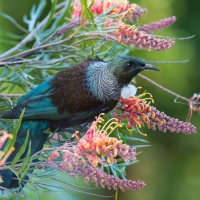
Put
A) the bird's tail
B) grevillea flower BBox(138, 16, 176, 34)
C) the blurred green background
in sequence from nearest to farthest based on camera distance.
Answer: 1. the bird's tail
2. grevillea flower BBox(138, 16, 176, 34)
3. the blurred green background

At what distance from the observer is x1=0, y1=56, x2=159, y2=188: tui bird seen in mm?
712

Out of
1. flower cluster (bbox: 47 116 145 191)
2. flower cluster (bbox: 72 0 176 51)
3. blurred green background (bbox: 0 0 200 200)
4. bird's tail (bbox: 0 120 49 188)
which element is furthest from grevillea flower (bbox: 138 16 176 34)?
blurred green background (bbox: 0 0 200 200)

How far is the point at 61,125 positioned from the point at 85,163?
21 centimetres

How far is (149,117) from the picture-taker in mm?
622

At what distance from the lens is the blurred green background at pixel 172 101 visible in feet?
6.07

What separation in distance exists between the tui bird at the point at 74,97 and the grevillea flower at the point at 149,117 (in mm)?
50

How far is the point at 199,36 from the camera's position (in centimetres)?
196

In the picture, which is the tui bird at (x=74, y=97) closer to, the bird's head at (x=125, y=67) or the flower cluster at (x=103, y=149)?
the bird's head at (x=125, y=67)

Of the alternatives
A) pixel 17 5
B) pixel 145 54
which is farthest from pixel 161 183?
pixel 17 5

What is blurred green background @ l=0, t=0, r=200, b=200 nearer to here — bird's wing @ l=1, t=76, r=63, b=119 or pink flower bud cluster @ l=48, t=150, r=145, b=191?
bird's wing @ l=1, t=76, r=63, b=119

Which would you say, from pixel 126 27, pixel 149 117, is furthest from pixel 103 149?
pixel 126 27

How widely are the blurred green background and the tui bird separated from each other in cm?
102

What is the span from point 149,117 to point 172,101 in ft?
4.73

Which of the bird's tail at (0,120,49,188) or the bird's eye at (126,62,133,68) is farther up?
the bird's eye at (126,62,133,68)
